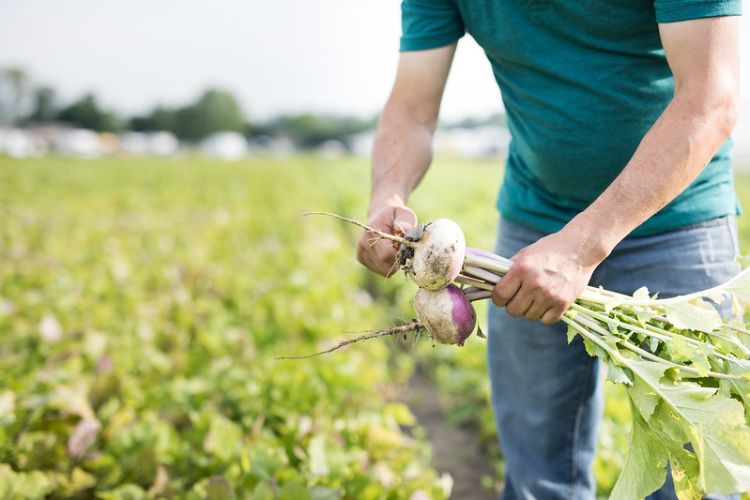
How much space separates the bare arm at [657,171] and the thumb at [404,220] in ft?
1.04

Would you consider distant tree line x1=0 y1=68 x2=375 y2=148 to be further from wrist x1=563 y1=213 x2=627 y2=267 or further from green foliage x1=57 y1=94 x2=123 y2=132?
wrist x1=563 y1=213 x2=627 y2=267

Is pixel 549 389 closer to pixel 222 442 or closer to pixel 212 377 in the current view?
pixel 222 442

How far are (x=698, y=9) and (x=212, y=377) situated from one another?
8.20ft

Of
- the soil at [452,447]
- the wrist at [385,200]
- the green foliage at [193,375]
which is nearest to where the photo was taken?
the wrist at [385,200]

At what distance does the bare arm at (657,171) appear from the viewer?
1.34 meters

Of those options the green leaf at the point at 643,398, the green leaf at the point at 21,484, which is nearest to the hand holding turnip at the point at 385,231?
the green leaf at the point at 643,398

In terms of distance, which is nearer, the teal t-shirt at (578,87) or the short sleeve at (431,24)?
the teal t-shirt at (578,87)

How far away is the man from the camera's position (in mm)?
1357

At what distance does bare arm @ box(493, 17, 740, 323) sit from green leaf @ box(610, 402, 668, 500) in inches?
14.5

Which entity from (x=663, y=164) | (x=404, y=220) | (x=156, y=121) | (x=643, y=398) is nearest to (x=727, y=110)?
(x=663, y=164)

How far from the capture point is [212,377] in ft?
9.98

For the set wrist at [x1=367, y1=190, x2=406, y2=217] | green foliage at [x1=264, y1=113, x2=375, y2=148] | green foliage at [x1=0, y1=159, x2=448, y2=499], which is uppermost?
wrist at [x1=367, y1=190, x2=406, y2=217]

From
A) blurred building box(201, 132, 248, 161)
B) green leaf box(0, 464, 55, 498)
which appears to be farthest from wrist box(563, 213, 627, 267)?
blurred building box(201, 132, 248, 161)

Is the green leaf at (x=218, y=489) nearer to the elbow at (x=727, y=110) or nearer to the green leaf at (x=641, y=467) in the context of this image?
the green leaf at (x=641, y=467)
